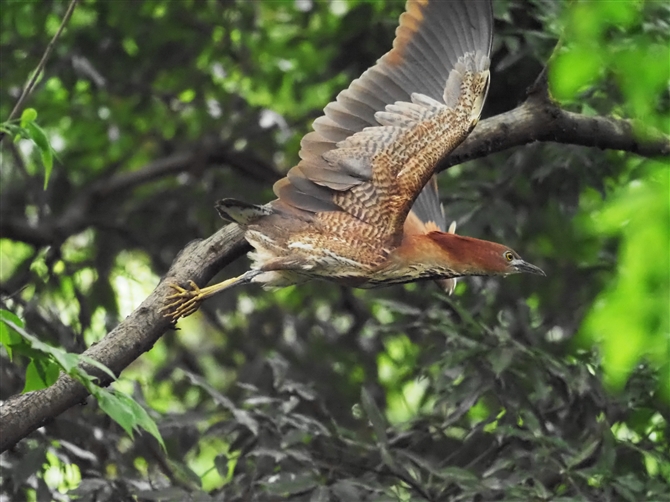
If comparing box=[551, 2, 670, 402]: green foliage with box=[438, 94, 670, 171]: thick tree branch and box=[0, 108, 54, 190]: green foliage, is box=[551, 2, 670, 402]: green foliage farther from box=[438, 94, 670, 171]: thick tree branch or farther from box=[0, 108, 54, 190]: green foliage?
box=[438, 94, 670, 171]: thick tree branch

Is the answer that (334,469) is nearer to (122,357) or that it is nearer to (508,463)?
(508,463)

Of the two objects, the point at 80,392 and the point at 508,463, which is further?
the point at 508,463

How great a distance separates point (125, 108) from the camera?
244 inches

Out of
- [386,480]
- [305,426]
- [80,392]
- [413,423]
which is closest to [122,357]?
[80,392]

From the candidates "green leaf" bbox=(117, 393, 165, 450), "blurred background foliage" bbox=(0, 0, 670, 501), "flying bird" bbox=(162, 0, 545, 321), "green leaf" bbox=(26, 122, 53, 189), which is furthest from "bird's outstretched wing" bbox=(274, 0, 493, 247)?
"green leaf" bbox=(117, 393, 165, 450)

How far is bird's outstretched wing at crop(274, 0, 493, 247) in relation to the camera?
3676 millimetres

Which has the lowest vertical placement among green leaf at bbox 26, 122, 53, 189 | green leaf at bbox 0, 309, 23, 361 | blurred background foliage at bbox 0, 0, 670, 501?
blurred background foliage at bbox 0, 0, 670, 501

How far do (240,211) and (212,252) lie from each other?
0.23 metres

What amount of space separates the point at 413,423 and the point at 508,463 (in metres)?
0.66

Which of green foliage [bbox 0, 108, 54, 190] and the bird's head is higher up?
green foliage [bbox 0, 108, 54, 190]

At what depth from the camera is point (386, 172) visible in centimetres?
372

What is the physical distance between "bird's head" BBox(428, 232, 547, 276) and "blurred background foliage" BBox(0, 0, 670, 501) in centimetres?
21

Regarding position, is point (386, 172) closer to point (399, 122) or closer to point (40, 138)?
point (399, 122)

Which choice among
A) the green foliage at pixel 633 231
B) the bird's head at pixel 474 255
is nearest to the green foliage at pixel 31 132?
the green foliage at pixel 633 231
